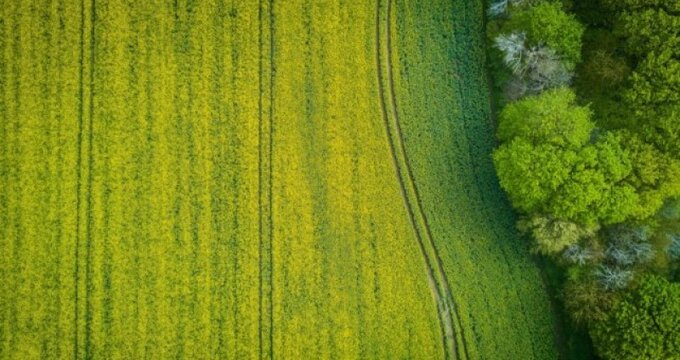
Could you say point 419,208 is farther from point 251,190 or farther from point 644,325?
point 644,325

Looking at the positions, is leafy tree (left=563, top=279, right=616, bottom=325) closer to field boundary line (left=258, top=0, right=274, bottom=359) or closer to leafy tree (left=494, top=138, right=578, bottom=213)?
leafy tree (left=494, top=138, right=578, bottom=213)

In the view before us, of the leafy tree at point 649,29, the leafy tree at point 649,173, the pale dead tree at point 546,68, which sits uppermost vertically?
the leafy tree at point 649,29

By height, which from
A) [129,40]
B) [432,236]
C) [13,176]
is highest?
[129,40]

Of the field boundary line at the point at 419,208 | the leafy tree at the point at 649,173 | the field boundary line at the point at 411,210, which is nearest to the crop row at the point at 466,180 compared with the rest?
the field boundary line at the point at 419,208

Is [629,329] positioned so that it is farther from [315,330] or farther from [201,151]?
[201,151]

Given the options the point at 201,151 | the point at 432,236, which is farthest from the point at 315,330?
the point at 201,151

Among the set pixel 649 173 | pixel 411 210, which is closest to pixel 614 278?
pixel 649 173

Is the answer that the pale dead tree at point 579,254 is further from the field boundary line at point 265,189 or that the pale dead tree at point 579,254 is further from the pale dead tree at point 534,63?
the field boundary line at point 265,189
